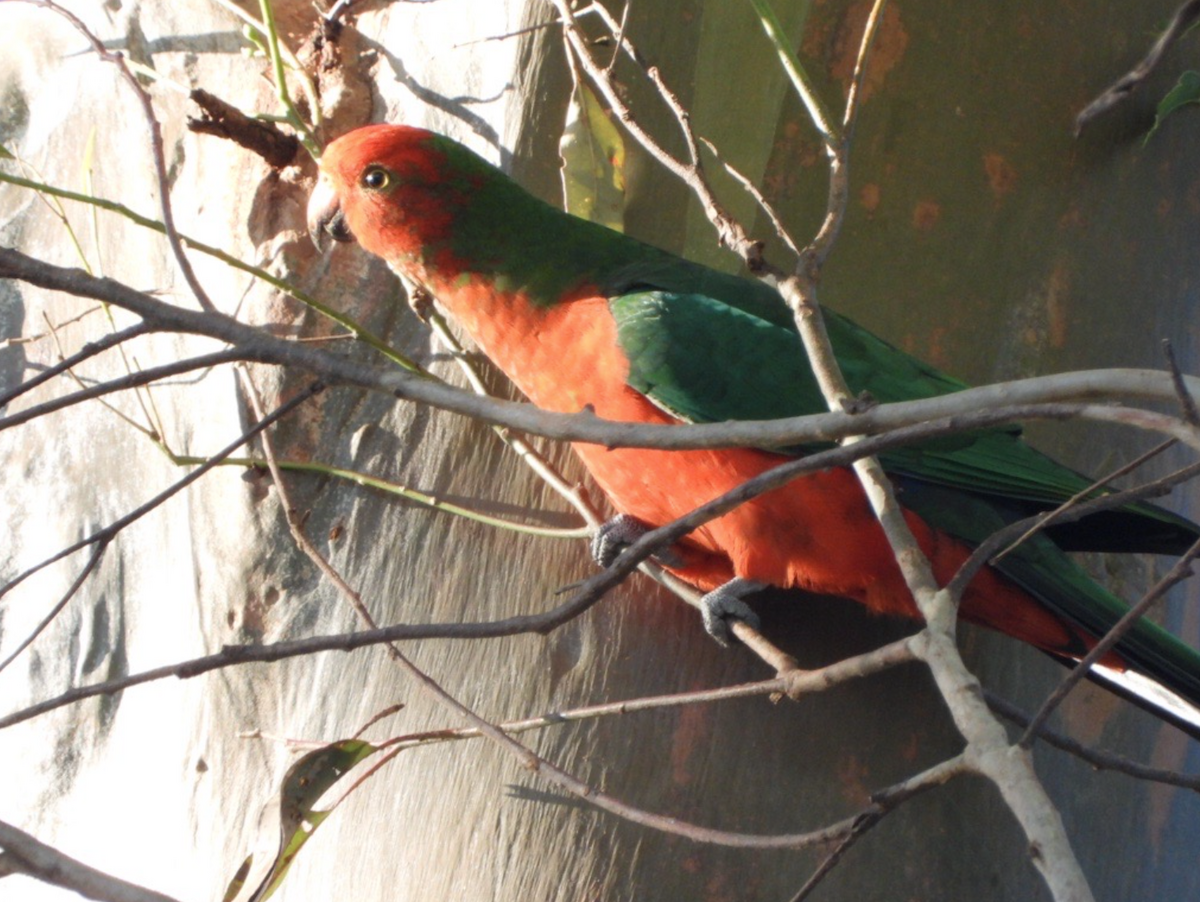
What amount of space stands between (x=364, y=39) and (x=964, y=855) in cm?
153

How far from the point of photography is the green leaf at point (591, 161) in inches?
67.2

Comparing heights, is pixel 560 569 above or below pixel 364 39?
below

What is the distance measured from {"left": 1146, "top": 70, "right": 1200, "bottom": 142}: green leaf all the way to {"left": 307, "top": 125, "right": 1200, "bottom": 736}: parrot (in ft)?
2.06

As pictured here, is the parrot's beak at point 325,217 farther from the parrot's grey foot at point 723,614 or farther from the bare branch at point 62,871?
the bare branch at point 62,871

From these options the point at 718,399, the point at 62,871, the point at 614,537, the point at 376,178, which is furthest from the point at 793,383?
the point at 62,871

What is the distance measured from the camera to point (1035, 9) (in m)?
1.87

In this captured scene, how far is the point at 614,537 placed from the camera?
5.73 ft

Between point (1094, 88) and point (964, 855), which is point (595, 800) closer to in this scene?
point (964, 855)

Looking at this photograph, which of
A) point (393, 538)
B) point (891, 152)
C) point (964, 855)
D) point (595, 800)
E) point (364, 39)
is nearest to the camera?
point (595, 800)

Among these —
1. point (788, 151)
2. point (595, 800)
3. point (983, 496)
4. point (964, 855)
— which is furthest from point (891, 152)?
point (595, 800)

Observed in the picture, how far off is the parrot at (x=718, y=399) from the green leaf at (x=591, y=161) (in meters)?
0.09

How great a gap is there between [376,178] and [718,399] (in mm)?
645

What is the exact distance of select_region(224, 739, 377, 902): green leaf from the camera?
1442 millimetres

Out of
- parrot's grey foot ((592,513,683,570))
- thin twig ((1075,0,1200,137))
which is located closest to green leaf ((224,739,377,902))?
parrot's grey foot ((592,513,683,570))
